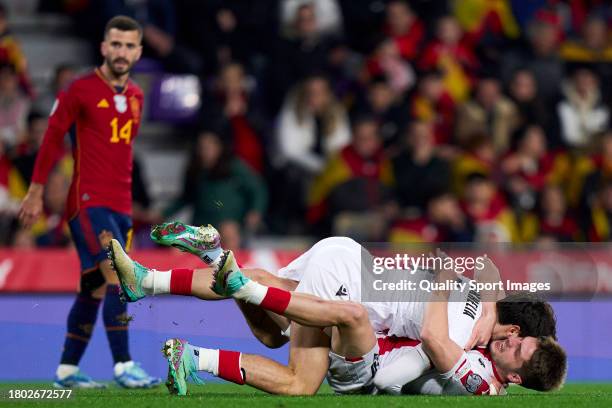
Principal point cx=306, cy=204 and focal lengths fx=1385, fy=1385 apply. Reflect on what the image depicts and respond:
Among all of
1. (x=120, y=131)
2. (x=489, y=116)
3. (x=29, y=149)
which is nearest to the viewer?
(x=120, y=131)

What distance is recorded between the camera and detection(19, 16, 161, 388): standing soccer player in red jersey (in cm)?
843

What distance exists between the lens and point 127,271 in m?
7.09

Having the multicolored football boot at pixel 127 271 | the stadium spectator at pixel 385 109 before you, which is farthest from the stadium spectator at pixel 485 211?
the multicolored football boot at pixel 127 271

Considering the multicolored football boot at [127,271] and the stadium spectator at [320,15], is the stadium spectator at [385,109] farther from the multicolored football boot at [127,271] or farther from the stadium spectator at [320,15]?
the multicolored football boot at [127,271]

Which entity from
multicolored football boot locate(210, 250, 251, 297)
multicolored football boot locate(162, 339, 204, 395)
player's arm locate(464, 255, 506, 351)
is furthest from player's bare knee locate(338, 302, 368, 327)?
multicolored football boot locate(162, 339, 204, 395)

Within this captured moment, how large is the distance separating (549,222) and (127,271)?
6382mm

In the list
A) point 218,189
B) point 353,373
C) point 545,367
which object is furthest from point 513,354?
point 218,189

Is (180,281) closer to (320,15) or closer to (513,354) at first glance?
(513,354)

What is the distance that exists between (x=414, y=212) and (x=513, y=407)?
5.58 m

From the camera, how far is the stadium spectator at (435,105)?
13.5 meters

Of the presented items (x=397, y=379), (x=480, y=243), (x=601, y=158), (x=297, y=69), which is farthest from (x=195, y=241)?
(x=601, y=158)

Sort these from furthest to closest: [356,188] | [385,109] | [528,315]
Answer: [385,109] < [356,188] < [528,315]

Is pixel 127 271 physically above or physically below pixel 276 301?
above

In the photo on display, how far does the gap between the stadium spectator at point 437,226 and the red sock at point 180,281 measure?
473 cm
